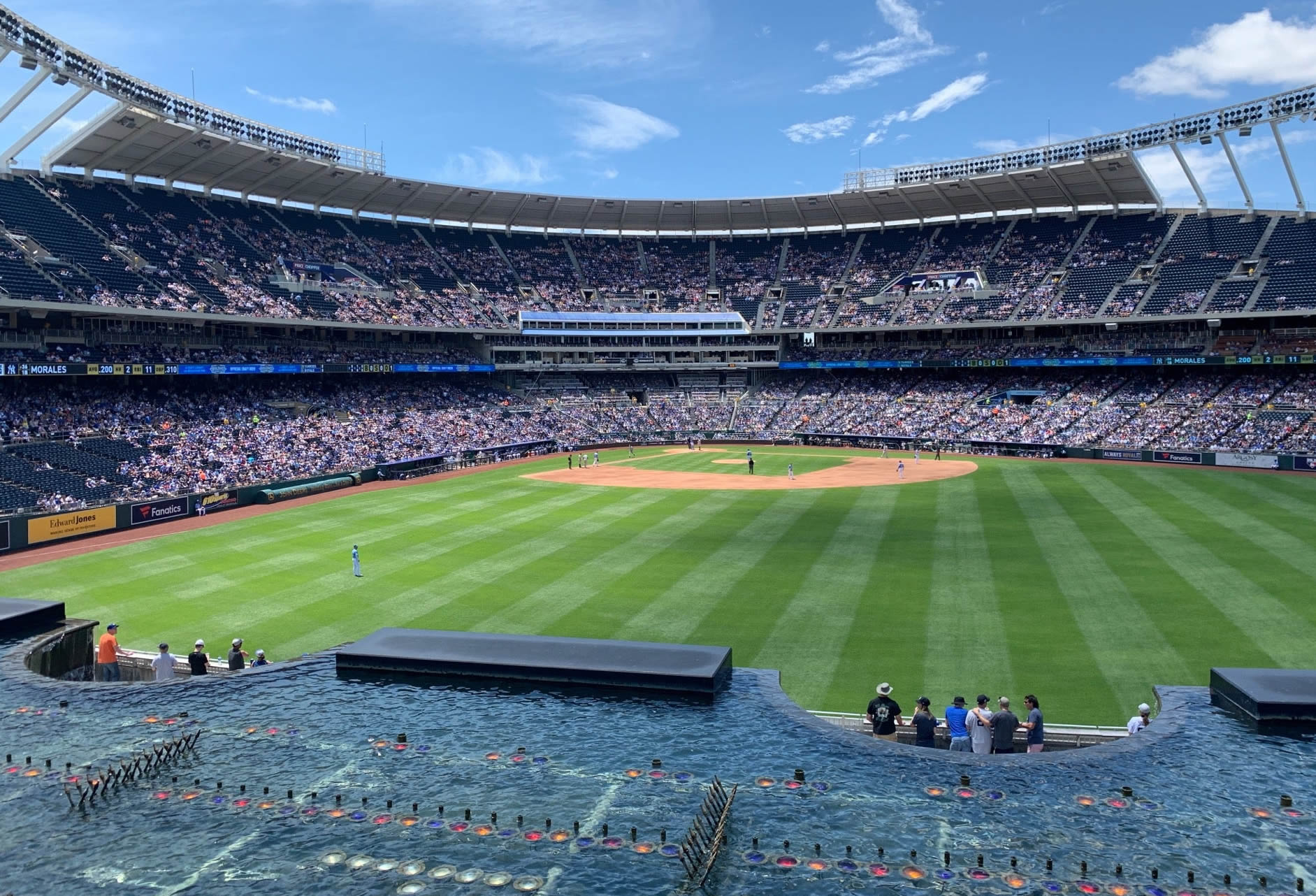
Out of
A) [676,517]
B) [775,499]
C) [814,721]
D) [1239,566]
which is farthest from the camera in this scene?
[775,499]

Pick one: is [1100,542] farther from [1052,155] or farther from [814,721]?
[1052,155]

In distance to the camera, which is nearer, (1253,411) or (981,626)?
(981,626)

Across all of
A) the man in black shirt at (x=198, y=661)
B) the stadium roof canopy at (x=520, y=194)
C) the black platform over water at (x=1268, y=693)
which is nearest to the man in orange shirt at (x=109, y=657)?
the man in black shirt at (x=198, y=661)

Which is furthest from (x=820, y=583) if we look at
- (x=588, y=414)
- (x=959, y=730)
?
(x=588, y=414)

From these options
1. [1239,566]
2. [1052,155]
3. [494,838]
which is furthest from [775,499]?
[1052,155]

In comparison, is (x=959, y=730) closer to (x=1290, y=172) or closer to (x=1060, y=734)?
(x=1060, y=734)

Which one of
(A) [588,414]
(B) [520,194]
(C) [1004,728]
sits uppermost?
(B) [520,194]

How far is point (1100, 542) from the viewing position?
3066 centimetres

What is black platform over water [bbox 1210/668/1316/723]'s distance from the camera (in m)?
12.7

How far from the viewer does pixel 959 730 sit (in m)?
13.3

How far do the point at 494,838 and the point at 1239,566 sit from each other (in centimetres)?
2628

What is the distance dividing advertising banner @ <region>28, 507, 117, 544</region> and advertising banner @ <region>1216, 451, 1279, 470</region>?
6167cm

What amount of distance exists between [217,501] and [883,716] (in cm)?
3831

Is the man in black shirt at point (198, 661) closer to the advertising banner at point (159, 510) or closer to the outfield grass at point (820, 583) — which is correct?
the outfield grass at point (820, 583)
